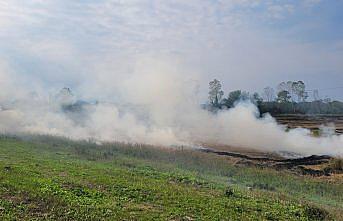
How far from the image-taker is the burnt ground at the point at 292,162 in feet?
127

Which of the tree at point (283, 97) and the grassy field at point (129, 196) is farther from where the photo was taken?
the tree at point (283, 97)

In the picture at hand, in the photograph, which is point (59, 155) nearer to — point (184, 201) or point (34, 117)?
point (184, 201)

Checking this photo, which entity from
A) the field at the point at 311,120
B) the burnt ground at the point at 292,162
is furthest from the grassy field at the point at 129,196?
the field at the point at 311,120

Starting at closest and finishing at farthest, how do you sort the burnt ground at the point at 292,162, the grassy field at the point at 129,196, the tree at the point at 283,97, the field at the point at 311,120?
the grassy field at the point at 129,196, the burnt ground at the point at 292,162, the field at the point at 311,120, the tree at the point at 283,97

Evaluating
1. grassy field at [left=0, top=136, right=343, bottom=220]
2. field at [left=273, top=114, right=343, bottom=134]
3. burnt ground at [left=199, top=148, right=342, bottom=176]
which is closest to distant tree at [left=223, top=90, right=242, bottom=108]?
field at [left=273, top=114, right=343, bottom=134]

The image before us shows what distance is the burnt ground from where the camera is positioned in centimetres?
3858

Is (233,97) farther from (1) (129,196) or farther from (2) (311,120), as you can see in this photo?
(1) (129,196)

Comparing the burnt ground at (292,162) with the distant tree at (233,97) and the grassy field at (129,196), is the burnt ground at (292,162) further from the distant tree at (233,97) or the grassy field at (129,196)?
the distant tree at (233,97)

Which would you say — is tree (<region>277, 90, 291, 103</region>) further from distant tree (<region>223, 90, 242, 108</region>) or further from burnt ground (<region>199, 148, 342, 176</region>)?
burnt ground (<region>199, 148, 342, 176</region>)

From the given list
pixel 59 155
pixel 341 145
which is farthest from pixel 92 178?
pixel 341 145

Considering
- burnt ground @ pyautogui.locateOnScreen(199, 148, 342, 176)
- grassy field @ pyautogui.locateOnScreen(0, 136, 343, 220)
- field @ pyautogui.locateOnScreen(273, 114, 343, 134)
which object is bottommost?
burnt ground @ pyautogui.locateOnScreen(199, 148, 342, 176)

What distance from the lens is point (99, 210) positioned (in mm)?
14312

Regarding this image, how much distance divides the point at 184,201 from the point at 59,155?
16.6 meters

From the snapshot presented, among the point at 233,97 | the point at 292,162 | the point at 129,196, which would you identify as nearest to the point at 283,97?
the point at 233,97
